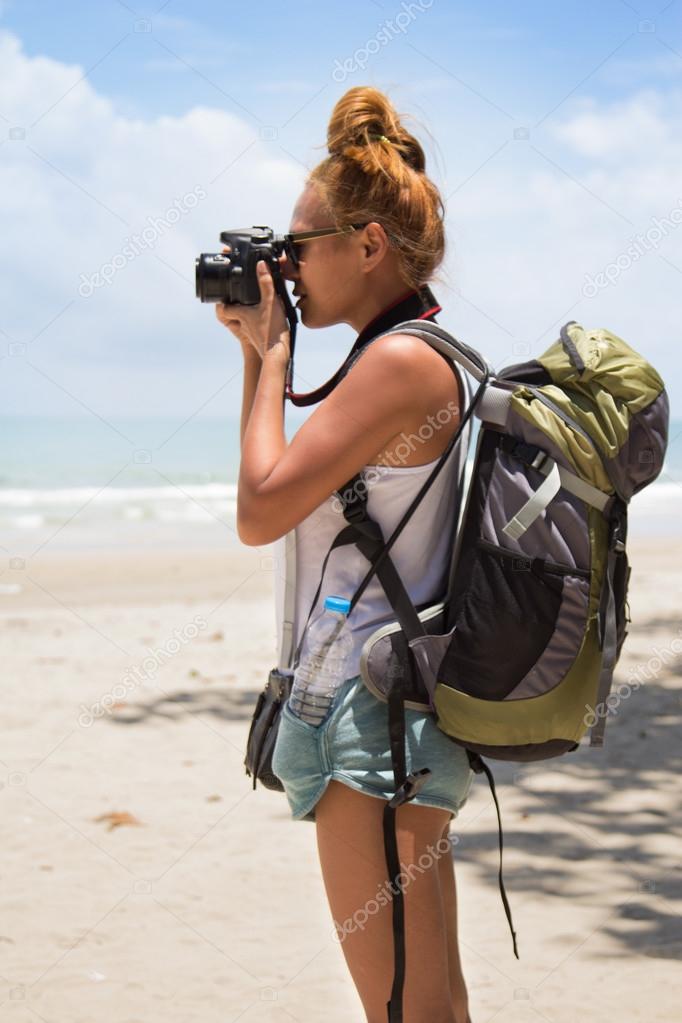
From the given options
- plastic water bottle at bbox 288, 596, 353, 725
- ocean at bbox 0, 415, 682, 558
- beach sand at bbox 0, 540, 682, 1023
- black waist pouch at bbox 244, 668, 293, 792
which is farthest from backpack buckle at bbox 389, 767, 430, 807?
ocean at bbox 0, 415, 682, 558

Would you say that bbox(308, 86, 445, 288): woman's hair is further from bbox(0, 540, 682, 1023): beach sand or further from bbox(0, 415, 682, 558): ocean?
bbox(0, 415, 682, 558): ocean

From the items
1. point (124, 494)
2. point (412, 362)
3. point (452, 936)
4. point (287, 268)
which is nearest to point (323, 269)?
point (287, 268)

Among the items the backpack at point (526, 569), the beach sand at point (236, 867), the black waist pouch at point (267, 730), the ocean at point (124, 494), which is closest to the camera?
the backpack at point (526, 569)

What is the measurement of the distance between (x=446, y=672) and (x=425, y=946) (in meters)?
0.44

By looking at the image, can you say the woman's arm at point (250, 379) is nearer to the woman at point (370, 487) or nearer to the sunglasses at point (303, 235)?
the woman at point (370, 487)

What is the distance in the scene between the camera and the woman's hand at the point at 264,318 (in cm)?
193

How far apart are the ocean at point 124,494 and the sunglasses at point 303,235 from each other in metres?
3.13

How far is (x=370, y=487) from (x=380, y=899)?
2.12 ft

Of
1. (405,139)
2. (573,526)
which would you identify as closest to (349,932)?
(573,526)

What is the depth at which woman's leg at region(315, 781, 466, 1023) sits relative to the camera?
5.85 feet

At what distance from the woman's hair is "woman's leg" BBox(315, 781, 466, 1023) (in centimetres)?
88

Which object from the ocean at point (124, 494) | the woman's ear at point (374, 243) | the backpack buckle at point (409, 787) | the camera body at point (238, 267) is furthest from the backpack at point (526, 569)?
the ocean at point (124, 494)

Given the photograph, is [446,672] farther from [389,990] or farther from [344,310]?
[344,310]

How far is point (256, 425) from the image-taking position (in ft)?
6.04
